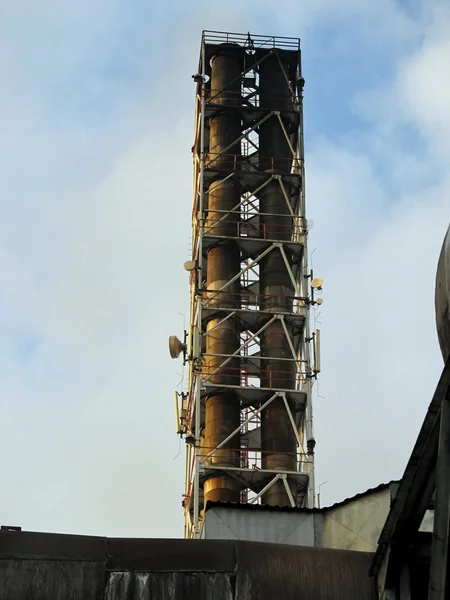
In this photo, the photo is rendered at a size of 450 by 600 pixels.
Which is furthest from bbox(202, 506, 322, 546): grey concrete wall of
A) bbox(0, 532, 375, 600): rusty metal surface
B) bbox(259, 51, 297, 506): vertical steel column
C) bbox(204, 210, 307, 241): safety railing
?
bbox(204, 210, 307, 241): safety railing

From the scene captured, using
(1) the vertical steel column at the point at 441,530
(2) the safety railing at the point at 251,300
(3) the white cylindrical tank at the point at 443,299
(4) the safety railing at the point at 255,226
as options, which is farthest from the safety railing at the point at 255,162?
(1) the vertical steel column at the point at 441,530

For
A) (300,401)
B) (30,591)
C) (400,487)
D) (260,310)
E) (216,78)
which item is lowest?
(30,591)

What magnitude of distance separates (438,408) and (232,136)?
34619mm

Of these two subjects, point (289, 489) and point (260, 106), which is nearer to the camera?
point (289, 489)

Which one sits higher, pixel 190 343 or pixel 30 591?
pixel 190 343

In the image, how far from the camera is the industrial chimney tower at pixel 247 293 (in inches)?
1746

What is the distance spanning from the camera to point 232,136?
51750 mm

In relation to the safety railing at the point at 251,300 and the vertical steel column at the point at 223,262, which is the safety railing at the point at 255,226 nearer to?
the vertical steel column at the point at 223,262

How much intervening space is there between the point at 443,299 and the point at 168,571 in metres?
6.99

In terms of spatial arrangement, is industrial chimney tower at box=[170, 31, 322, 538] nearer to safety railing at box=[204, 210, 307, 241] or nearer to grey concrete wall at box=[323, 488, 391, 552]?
safety railing at box=[204, 210, 307, 241]

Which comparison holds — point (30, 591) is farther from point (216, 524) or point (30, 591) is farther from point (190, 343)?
point (190, 343)

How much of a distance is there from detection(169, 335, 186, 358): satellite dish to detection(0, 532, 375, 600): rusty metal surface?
2532cm

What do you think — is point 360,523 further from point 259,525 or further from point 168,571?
point 168,571

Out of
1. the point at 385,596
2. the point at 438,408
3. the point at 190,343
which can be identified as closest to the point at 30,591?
the point at 385,596
